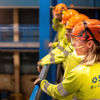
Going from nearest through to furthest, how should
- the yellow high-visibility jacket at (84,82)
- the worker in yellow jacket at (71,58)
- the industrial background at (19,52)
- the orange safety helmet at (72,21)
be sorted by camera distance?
the yellow high-visibility jacket at (84,82), the worker in yellow jacket at (71,58), the orange safety helmet at (72,21), the industrial background at (19,52)

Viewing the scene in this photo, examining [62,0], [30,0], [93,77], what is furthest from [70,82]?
[30,0]

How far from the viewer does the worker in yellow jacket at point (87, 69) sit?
4.49ft

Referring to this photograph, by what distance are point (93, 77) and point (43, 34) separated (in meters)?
1.69

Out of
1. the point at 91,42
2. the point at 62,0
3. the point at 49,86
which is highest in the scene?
the point at 62,0

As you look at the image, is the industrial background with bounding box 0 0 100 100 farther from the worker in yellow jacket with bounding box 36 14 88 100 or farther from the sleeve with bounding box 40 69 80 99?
the sleeve with bounding box 40 69 80 99

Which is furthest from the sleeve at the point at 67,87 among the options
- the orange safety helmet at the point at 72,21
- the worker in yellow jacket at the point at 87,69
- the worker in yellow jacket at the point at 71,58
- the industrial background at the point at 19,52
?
the industrial background at the point at 19,52

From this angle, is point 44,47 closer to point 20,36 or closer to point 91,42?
point 91,42

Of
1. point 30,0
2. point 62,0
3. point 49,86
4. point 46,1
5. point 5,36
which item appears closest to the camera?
point 49,86

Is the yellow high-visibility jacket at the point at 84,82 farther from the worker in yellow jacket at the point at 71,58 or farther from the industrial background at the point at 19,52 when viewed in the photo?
the industrial background at the point at 19,52

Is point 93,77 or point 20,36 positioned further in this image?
point 20,36

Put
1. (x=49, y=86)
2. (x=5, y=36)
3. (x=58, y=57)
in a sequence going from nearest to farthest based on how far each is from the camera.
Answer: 1. (x=49, y=86)
2. (x=58, y=57)
3. (x=5, y=36)

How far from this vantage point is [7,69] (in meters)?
11.8

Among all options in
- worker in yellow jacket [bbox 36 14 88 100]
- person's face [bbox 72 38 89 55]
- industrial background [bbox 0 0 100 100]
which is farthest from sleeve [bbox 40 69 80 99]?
industrial background [bbox 0 0 100 100]

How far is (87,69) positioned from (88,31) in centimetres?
27
